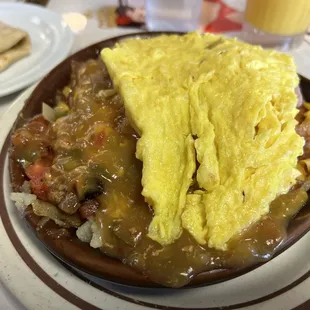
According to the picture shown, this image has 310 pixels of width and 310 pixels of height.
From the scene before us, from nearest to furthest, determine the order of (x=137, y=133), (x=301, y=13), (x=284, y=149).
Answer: (x=284, y=149) < (x=137, y=133) < (x=301, y=13)

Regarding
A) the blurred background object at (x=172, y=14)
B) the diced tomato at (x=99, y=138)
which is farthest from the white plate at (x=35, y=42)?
the diced tomato at (x=99, y=138)

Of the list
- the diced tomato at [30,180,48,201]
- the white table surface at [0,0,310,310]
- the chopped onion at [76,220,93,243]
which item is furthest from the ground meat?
the white table surface at [0,0,310,310]

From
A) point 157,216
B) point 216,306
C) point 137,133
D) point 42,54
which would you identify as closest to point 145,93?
point 137,133

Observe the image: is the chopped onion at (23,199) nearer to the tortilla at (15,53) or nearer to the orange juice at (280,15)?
the tortilla at (15,53)

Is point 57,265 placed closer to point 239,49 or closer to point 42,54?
point 239,49

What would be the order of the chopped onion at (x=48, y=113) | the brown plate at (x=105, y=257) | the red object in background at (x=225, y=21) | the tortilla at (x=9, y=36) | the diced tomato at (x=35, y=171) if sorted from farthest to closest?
the red object in background at (x=225, y=21), the tortilla at (x=9, y=36), the chopped onion at (x=48, y=113), the diced tomato at (x=35, y=171), the brown plate at (x=105, y=257)

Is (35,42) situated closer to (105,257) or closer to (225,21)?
(225,21)

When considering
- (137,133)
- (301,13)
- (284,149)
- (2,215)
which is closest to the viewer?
(284,149)
